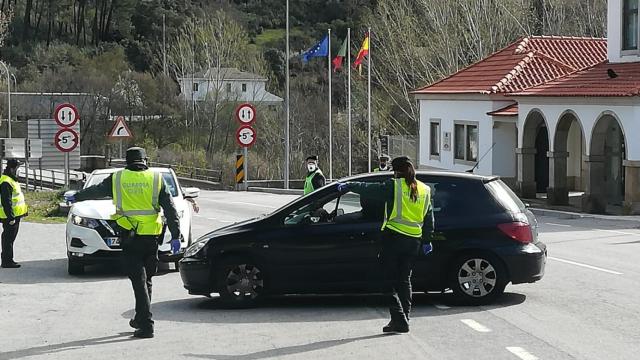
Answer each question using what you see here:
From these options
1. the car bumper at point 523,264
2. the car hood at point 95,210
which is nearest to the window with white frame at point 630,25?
the car hood at point 95,210

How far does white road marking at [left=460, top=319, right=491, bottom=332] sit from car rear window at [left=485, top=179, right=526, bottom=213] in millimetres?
1719

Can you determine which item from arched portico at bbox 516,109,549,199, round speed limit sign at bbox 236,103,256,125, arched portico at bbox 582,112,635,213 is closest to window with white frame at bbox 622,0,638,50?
arched portico at bbox 582,112,635,213

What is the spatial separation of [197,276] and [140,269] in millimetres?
1792

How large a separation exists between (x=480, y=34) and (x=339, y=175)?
12503 mm

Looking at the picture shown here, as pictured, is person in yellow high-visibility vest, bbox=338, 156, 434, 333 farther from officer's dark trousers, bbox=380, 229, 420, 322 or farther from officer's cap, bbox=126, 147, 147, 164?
officer's cap, bbox=126, 147, 147, 164

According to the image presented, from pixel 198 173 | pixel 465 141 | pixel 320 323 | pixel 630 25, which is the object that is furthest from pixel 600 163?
pixel 198 173

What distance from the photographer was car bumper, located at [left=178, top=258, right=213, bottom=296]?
456 inches

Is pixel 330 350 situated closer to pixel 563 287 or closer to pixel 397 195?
pixel 397 195

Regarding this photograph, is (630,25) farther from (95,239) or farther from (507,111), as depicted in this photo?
(95,239)

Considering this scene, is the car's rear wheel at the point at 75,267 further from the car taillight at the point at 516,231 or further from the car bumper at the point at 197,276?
the car taillight at the point at 516,231

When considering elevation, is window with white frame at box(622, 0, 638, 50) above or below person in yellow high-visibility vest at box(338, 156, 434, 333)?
above

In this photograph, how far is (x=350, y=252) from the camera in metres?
11.3

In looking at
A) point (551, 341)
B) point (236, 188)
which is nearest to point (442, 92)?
point (236, 188)

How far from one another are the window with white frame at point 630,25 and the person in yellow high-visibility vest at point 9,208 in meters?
21.7
